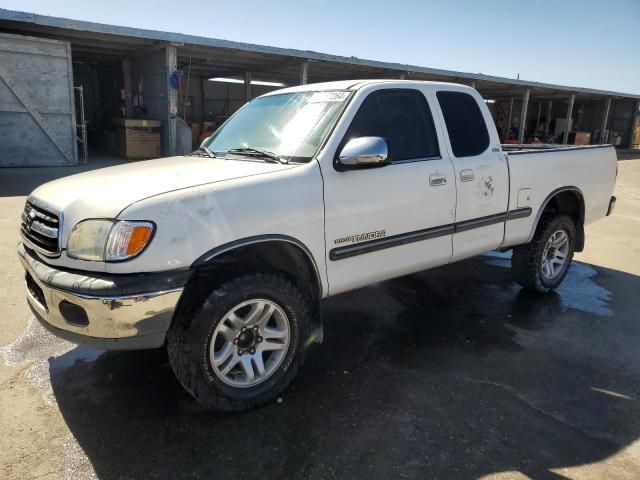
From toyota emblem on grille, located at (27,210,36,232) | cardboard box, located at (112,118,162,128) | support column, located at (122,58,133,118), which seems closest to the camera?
toyota emblem on grille, located at (27,210,36,232)

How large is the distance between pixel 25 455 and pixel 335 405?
171 centimetres

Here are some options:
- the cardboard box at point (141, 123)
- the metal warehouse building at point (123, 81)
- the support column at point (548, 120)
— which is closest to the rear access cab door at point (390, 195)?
the metal warehouse building at point (123, 81)

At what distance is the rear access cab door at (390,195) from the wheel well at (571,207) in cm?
183

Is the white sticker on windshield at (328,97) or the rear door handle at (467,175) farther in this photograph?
the rear door handle at (467,175)

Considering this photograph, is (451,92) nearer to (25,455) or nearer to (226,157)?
(226,157)

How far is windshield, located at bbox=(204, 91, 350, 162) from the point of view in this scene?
131 inches

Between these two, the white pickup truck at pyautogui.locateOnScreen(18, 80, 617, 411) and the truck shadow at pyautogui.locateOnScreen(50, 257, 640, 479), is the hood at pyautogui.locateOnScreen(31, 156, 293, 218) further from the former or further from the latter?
the truck shadow at pyautogui.locateOnScreen(50, 257, 640, 479)

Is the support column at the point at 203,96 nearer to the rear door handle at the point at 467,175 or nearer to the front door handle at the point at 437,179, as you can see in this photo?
the rear door handle at the point at 467,175

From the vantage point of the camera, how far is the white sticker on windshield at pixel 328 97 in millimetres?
3518

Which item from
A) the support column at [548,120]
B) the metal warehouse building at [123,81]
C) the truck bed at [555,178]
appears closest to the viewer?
the truck bed at [555,178]

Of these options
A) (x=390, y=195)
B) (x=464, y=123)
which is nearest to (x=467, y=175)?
(x=464, y=123)

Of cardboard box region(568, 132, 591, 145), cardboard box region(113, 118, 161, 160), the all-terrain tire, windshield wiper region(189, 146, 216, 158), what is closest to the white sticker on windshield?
windshield wiper region(189, 146, 216, 158)

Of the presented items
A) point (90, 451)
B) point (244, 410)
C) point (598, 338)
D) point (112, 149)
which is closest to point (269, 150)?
point (244, 410)

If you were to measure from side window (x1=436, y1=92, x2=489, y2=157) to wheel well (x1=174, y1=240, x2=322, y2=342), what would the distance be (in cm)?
169
